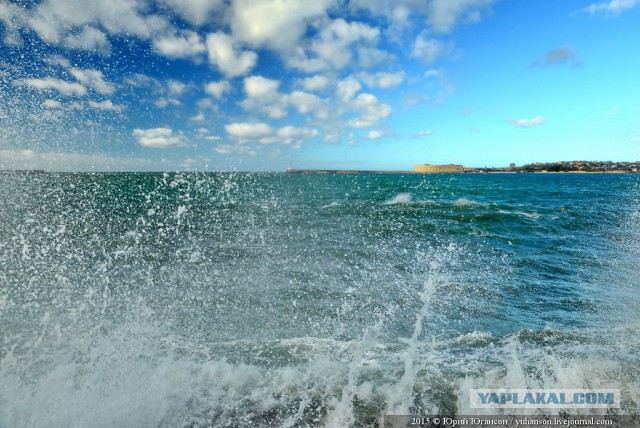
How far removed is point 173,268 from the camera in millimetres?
11773

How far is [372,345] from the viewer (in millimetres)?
6352

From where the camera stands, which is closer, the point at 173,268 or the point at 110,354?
the point at 110,354

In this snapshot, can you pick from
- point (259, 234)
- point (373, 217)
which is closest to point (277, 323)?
point (259, 234)

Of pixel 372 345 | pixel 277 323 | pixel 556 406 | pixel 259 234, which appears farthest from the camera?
pixel 259 234

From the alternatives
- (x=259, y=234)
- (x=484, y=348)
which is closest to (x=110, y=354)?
(x=484, y=348)

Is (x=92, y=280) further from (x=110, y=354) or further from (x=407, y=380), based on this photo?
(x=407, y=380)

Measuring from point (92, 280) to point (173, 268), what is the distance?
2.44 meters

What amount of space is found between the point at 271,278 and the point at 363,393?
20.7 ft

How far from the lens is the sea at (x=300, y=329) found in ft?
15.2

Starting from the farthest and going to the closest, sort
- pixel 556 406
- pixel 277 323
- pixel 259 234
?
pixel 259 234 → pixel 277 323 → pixel 556 406

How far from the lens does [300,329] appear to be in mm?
7031

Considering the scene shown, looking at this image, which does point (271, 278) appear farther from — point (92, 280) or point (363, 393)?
point (363, 393)

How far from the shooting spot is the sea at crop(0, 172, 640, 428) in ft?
15.2
